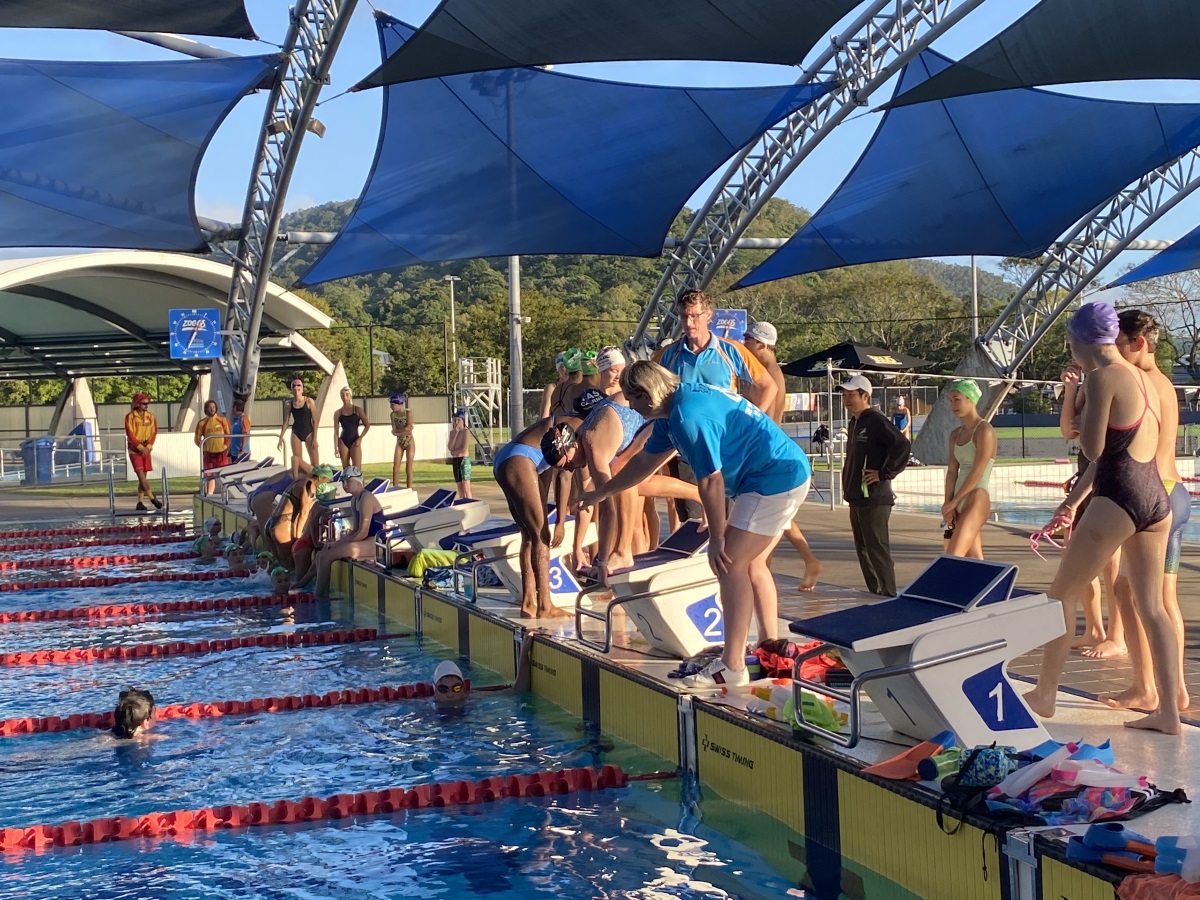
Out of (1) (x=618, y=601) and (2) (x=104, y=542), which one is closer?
(1) (x=618, y=601)

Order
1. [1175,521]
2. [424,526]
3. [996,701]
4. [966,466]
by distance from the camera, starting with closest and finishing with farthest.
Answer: [996,701] < [1175,521] < [966,466] < [424,526]

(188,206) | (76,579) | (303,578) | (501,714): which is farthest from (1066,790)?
(188,206)

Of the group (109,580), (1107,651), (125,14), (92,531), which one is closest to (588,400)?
(1107,651)

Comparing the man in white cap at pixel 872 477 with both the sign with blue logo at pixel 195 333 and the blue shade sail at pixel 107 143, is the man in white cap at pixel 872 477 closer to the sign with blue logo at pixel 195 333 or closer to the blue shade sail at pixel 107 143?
the blue shade sail at pixel 107 143

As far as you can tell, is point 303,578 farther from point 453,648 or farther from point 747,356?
point 747,356

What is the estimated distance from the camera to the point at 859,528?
875 cm

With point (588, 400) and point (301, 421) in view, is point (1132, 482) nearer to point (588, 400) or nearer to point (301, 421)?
point (588, 400)

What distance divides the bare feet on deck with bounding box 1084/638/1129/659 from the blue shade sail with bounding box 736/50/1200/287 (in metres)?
13.8

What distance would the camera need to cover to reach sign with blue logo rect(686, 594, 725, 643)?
6.27m

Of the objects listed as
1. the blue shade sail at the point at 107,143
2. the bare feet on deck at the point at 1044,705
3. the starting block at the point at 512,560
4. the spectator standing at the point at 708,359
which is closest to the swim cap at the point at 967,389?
the spectator standing at the point at 708,359

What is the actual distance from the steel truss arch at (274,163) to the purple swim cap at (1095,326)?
13486mm

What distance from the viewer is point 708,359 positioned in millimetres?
7230

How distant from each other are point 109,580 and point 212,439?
707 cm

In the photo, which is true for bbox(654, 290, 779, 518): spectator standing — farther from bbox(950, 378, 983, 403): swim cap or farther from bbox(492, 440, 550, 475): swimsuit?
bbox(950, 378, 983, 403): swim cap
